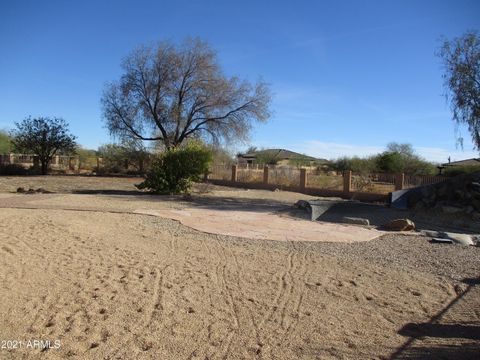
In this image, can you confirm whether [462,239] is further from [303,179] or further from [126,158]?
[126,158]

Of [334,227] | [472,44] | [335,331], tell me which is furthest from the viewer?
[472,44]

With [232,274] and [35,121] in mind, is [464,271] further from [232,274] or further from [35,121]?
[35,121]

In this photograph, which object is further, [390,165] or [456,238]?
[390,165]

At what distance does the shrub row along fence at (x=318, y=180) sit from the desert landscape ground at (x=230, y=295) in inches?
428

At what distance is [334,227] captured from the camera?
1228cm

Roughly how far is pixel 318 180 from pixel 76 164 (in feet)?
92.5

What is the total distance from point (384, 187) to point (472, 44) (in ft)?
23.1

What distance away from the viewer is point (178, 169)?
20875 mm

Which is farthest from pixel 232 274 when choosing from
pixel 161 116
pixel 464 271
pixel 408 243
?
pixel 161 116

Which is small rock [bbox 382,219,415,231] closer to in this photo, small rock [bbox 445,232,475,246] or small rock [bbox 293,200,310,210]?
small rock [bbox 445,232,475,246]

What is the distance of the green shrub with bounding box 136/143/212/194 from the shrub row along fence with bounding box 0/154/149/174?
2088 centimetres

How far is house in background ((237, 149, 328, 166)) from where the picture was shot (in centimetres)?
5956

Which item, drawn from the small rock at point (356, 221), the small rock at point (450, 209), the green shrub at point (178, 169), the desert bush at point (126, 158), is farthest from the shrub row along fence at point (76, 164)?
the small rock at point (450, 209)

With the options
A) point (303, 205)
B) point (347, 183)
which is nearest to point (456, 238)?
point (303, 205)
